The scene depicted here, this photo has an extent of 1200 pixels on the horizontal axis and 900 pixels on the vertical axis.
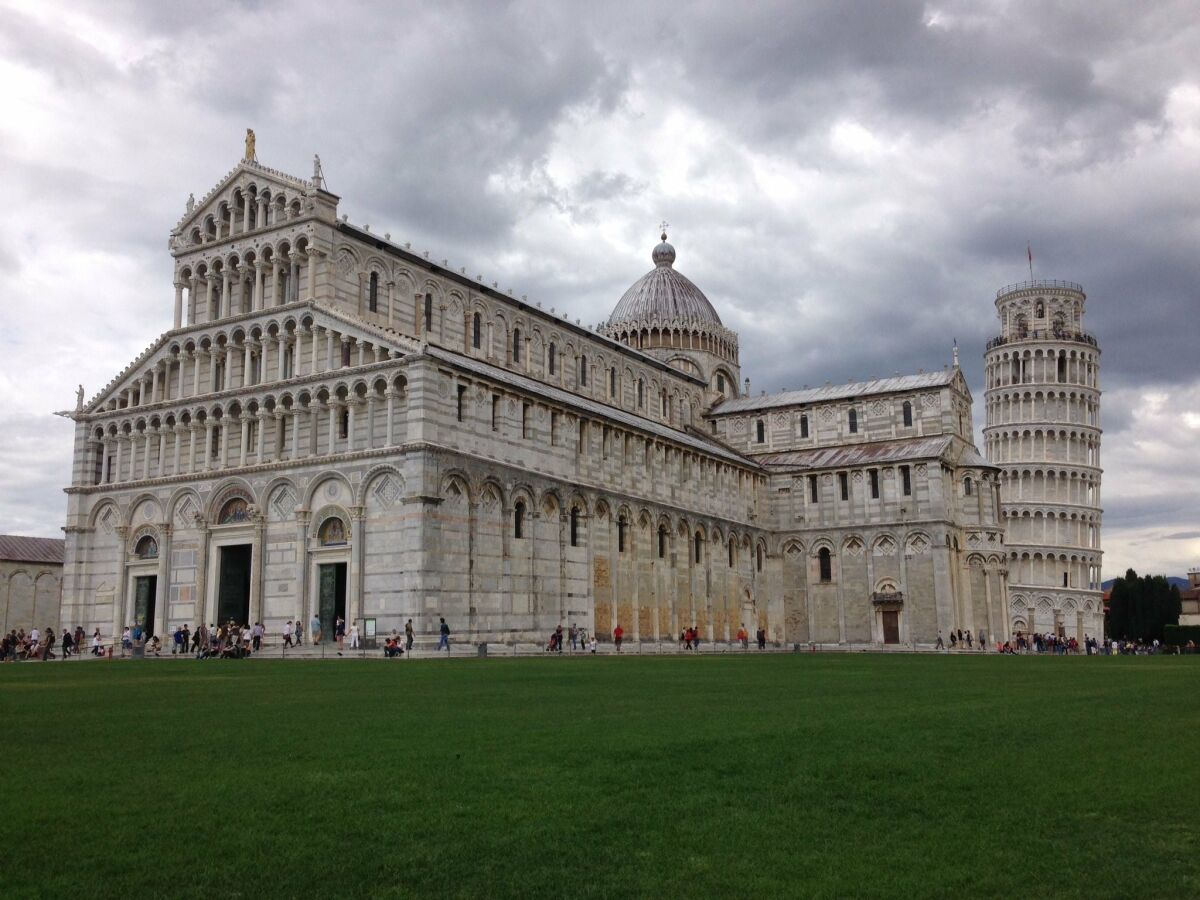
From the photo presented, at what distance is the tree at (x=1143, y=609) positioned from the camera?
324 ft

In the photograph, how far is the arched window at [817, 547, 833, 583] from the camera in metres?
71.2

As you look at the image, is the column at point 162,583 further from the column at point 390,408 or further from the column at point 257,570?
the column at point 390,408

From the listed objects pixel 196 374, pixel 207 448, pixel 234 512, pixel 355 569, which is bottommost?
pixel 355 569

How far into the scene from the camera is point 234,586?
4978 cm

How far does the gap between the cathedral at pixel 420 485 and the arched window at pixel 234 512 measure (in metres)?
0.10

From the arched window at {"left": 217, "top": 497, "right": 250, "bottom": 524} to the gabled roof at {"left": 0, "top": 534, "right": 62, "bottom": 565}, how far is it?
2777 cm

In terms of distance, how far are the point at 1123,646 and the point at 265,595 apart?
2303 inches

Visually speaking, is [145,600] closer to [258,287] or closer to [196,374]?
[196,374]

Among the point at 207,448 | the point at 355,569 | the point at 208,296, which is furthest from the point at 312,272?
the point at 355,569

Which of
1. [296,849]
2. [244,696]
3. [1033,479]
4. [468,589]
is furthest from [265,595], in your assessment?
[1033,479]

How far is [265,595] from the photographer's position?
1852 inches

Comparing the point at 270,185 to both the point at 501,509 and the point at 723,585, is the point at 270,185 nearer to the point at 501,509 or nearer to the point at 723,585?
the point at 501,509

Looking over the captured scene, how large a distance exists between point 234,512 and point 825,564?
127ft

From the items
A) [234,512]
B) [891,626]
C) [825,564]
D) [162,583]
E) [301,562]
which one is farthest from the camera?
[825,564]
